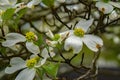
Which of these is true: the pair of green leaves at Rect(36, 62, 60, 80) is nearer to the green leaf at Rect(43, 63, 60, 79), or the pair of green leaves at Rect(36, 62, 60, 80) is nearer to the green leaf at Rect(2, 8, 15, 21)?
the green leaf at Rect(43, 63, 60, 79)

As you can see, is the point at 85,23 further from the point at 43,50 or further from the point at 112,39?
the point at 112,39

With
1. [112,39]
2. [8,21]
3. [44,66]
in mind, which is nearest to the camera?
[44,66]

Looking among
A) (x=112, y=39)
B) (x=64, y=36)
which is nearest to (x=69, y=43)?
(x=64, y=36)

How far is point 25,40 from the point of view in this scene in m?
0.88

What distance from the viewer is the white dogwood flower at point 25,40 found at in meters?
0.85

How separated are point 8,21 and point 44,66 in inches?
6.7

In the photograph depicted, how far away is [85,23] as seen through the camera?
0.90 metres

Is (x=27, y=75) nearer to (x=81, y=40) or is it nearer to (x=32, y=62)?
(x=32, y=62)

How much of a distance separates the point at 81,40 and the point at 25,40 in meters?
0.13

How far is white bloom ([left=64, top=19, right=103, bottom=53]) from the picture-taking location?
819 millimetres

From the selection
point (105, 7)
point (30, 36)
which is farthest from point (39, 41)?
point (105, 7)

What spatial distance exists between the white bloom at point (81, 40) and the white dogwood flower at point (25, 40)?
78 mm

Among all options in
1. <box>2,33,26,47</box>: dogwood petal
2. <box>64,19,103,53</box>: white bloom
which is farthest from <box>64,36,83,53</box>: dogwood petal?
<box>2,33,26,47</box>: dogwood petal

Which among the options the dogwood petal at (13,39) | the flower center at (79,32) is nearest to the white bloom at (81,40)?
the flower center at (79,32)
